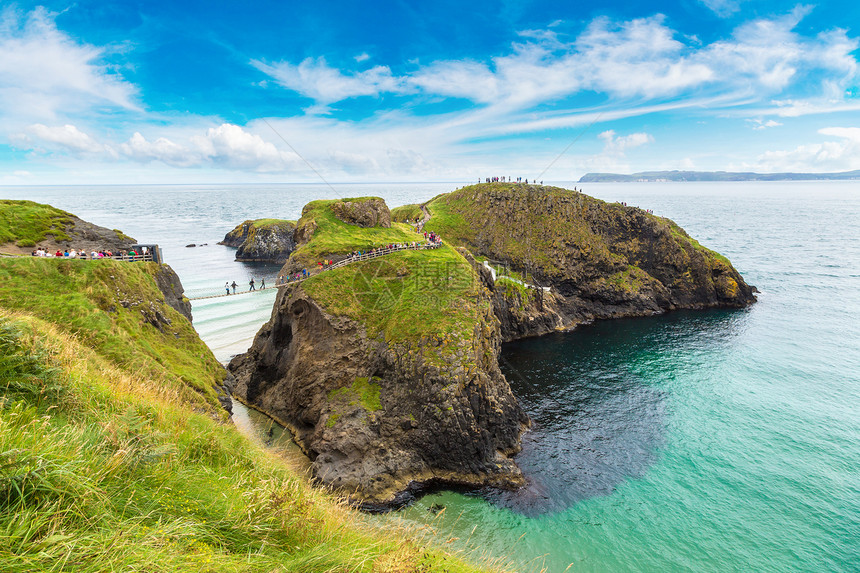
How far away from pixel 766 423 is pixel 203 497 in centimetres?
4874

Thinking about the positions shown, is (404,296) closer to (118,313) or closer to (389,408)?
(389,408)

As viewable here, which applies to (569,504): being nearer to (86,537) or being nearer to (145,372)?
(145,372)

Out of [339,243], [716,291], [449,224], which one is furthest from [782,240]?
[339,243]

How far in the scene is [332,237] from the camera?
51125mm

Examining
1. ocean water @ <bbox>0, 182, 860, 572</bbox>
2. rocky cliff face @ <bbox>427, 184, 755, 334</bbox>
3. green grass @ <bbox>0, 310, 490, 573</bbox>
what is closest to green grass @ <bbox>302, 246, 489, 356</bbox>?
ocean water @ <bbox>0, 182, 860, 572</bbox>

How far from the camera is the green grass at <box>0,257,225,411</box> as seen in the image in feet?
70.6

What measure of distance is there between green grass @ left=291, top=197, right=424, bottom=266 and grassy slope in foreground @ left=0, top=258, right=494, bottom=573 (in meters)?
33.3

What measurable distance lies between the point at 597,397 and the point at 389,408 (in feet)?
83.1

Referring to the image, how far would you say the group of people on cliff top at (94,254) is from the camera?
1103 inches

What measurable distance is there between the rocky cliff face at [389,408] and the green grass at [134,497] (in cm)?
2046

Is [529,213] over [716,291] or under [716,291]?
Answer: over

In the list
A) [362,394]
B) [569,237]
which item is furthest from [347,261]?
[569,237]

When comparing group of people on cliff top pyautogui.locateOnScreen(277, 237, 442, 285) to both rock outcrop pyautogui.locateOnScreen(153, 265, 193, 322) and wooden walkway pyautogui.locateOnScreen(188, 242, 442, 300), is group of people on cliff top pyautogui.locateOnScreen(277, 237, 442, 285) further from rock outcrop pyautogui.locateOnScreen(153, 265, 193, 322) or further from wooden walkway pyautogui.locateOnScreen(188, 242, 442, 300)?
rock outcrop pyautogui.locateOnScreen(153, 265, 193, 322)

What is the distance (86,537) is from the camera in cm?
541
